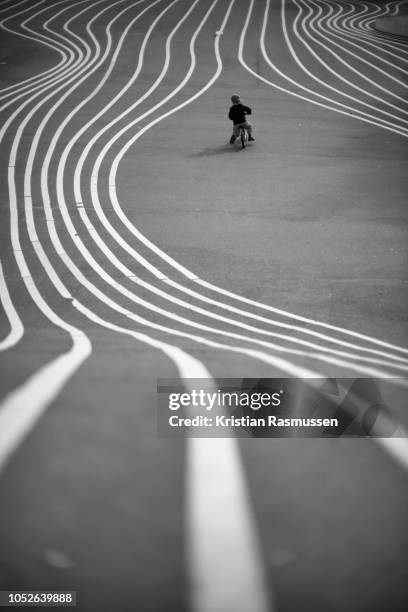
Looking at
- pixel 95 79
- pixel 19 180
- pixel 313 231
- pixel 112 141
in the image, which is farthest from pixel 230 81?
pixel 313 231

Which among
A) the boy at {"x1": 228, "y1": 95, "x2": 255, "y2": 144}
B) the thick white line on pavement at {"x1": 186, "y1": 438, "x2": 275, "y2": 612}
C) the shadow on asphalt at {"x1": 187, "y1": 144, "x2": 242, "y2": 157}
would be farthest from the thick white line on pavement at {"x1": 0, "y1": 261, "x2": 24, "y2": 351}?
the boy at {"x1": 228, "y1": 95, "x2": 255, "y2": 144}

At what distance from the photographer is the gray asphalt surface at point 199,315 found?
7.53 ft

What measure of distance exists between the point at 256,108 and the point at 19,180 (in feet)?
28.2

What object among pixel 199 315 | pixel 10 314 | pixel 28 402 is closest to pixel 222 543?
pixel 28 402

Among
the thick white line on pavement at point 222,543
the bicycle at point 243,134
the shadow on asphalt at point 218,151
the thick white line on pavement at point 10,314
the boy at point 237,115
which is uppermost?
the boy at point 237,115

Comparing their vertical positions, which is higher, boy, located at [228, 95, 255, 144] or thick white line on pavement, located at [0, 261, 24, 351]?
boy, located at [228, 95, 255, 144]

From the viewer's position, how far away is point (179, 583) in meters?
2.18

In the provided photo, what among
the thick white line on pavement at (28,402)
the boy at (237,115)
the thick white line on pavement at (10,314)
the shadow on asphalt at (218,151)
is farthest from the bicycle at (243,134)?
the thick white line on pavement at (28,402)

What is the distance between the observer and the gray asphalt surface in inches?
90.4

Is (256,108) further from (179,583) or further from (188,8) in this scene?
(179,583)

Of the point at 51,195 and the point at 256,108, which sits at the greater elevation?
the point at 256,108

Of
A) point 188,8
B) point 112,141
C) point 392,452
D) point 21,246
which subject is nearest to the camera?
point 392,452

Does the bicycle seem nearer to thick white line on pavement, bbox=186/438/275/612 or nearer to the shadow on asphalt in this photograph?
the shadow on asphalt

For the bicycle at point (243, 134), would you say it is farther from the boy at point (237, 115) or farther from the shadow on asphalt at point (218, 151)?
the shadow on asphalt at point (218, 151)
